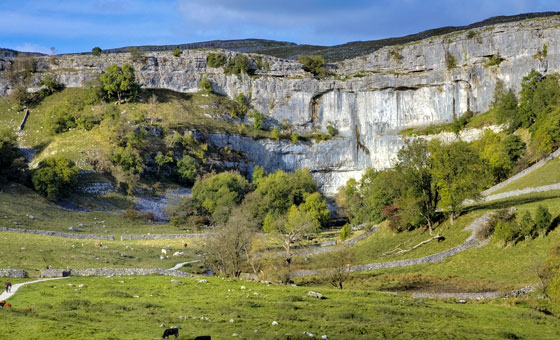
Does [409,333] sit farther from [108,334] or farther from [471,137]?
[471,137]

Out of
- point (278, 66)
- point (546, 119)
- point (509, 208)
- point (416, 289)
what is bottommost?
point (416, 289)

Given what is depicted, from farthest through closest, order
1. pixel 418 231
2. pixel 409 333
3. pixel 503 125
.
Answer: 1. pixel 503 125
2. pixel 418 231
3. pixel 409 333

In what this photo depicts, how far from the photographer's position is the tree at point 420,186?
66625 millimetres

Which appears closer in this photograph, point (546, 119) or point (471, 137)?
point (546, 119)

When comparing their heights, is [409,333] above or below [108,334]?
below

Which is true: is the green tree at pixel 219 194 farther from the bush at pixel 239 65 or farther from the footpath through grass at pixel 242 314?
the footpath through grass at pixel 242 314

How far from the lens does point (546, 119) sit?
9344cm

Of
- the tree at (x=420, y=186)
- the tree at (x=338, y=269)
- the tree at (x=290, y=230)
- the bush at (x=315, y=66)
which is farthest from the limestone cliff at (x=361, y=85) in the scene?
the tree at (x=338, y=269)

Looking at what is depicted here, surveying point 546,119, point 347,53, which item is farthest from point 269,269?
point 347,53

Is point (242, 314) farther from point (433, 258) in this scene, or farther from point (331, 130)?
point (331, 130)

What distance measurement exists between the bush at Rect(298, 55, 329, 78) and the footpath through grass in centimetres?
10343

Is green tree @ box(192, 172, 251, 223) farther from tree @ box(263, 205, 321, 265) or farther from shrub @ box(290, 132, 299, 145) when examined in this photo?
shrub @ box(290, 132, 299, 145)

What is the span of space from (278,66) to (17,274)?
103558 millimetres

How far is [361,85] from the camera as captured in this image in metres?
135
